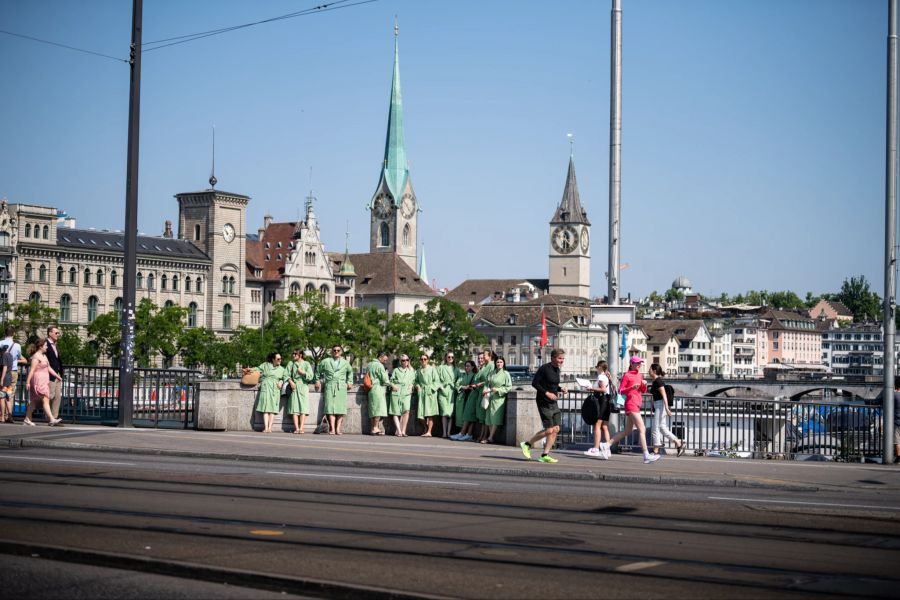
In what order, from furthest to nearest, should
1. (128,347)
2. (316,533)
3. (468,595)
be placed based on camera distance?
(128,347) → (316,533) → (468,595)

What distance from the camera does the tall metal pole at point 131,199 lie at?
76.4 feet

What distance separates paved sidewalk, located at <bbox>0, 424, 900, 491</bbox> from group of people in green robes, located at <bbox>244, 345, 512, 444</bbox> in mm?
1395

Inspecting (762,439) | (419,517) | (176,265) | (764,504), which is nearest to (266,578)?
(419,517)

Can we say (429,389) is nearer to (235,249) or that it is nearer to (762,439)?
(762,439)

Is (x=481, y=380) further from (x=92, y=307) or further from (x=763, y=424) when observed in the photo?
(x=92, y=307)

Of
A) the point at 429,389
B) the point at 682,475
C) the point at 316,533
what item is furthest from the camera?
the point at 429,389

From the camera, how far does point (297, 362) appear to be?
2508 cm

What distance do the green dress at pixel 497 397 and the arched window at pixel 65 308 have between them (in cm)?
10688

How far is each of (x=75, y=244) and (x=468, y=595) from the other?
4849 inches

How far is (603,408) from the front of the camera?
20.3 m

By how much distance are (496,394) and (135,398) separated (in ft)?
25.7

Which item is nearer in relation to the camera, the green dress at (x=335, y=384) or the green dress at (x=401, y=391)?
the green dress at (x=335, y=384)

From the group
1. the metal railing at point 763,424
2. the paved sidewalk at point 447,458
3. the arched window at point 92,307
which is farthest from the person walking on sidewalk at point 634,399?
the arched window at point 92,307

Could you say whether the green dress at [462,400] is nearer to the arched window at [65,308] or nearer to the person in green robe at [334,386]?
the person in green robe at [334,386]
